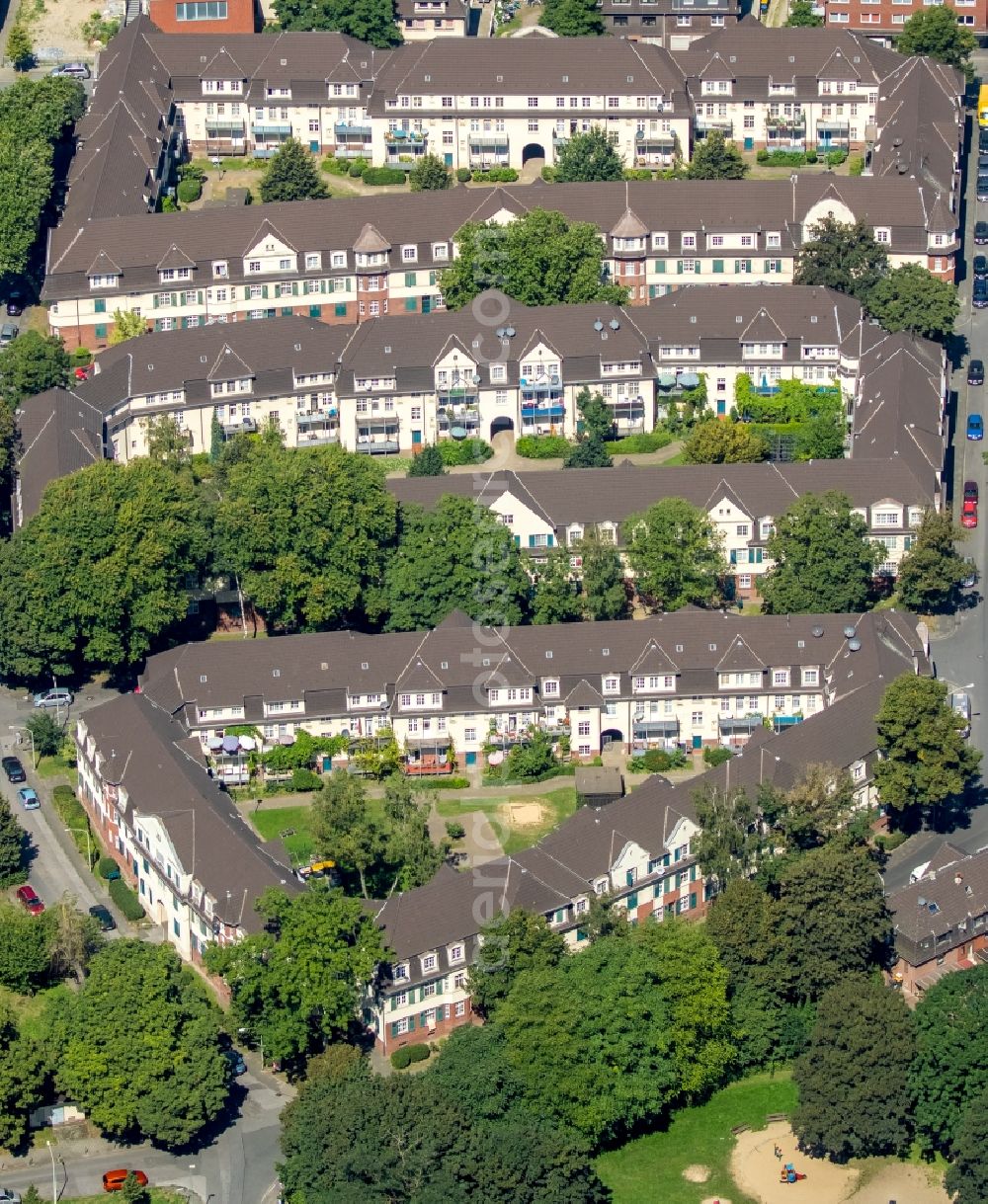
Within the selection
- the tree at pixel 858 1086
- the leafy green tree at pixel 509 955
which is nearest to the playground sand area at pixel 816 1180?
the tree at pixel 858 1086

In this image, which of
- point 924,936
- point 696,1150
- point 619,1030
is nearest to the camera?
point 619,1030

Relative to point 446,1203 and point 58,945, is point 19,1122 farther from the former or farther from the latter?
point 446,1203

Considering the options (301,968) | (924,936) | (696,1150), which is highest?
(301,968)

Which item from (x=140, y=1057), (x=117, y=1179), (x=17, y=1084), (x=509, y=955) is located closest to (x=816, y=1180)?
(x=509, y=955)

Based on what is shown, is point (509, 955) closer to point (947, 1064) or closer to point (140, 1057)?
point (140, 1057)

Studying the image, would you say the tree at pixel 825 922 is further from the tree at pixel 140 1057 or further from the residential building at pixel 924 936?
the tree at pixel 140 1057

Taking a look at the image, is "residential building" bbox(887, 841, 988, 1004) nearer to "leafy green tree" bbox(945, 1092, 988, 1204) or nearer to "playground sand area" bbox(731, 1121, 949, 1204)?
"playground sand area" bbox(731, 1121, 949, 1204)
